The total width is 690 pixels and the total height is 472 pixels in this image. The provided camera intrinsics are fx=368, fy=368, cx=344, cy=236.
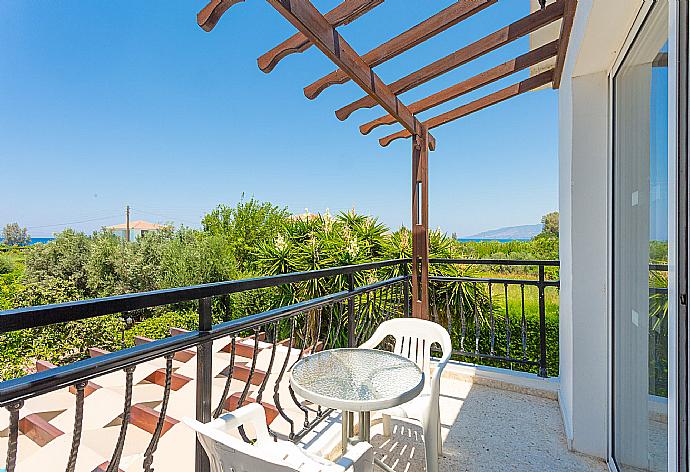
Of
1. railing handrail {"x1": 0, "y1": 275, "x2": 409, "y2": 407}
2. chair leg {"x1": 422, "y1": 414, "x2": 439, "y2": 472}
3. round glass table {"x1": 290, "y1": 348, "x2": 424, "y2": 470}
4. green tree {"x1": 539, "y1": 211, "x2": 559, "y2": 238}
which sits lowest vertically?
→ chair leg {"x1": 422, "y1": 414, "x2": 439, "y2": 472}

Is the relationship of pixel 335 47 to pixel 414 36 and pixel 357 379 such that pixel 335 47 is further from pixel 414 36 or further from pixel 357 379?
pixel 357 379

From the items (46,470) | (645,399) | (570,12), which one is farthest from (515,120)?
(46,470)

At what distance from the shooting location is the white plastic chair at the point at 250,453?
2.40ft

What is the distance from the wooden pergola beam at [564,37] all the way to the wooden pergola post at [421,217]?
1068 mm

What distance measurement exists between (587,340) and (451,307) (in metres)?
2.50

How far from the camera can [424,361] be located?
2.21 m

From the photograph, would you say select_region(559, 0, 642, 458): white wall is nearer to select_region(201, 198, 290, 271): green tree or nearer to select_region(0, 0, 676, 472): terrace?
select_region(0, 0, 676, 472): terrace

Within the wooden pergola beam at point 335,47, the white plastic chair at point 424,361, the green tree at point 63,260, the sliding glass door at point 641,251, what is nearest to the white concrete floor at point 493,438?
the white plastic chair at point 424,361

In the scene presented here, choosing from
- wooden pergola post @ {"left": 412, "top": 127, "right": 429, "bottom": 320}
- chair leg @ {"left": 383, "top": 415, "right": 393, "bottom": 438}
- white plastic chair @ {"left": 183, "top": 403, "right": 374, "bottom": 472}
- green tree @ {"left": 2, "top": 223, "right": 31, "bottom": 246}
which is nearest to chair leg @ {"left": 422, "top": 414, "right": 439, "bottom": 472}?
chair leg @ {"left": 383, "top": 415, "right": 393, "bottom": 438}

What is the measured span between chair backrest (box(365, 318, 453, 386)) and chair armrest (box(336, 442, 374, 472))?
122 cm

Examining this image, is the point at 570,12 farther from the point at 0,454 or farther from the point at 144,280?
the point at 144,280

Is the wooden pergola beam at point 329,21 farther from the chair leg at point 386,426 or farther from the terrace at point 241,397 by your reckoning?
the chair leg at point 386,426

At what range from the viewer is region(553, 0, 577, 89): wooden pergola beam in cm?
189

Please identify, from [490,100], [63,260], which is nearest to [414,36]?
[490,100]
